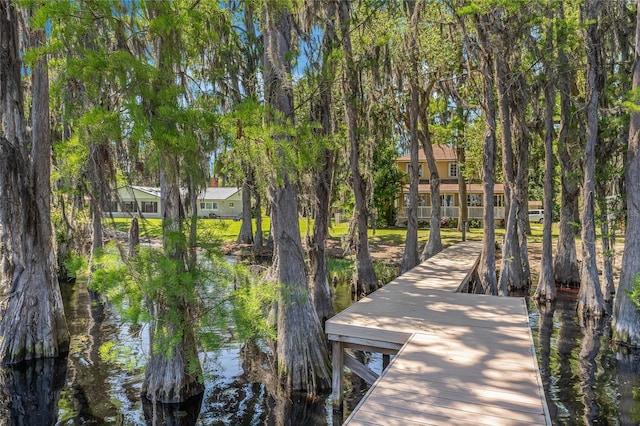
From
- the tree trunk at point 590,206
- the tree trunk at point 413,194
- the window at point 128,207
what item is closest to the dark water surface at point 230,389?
the tree trunk at point 590,206

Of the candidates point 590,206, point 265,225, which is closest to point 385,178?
point 265,225

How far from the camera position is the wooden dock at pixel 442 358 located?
397cm

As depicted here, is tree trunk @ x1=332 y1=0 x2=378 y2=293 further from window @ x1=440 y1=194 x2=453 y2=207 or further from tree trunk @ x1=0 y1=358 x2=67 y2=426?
window @ x1=440 y1=194 x2=453 y2=207

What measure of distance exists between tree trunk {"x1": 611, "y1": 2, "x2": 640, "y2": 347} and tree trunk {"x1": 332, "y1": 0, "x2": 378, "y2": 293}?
612 cm

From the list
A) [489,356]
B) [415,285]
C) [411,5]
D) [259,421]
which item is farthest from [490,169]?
[259,421]

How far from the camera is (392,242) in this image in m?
24.0

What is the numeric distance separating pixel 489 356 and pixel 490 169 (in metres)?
7.66

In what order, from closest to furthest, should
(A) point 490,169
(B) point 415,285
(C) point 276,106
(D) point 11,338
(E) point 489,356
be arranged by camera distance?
1. (E) point 489,356
2. (C) point 276,106
3. (D) point 11,338
4. (B) point 415,285
5. (A) point 490,169

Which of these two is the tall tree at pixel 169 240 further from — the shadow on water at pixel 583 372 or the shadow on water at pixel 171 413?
the shadow on water at pixel 583 372

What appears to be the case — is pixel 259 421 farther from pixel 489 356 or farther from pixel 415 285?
pixel 415 285

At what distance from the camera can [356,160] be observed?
12492 mm

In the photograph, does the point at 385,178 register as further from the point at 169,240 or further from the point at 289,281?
the point at 169,240

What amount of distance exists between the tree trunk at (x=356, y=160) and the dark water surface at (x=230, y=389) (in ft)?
15.6

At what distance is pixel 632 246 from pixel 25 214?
12411 millimetres
